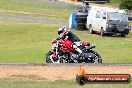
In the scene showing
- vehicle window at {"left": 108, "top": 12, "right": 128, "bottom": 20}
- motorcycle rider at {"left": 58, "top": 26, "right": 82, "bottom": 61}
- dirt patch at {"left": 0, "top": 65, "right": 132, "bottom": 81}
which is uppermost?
motorcycle rider at {"left": 58, "top": 26, "right": 82, "bottom": 61}

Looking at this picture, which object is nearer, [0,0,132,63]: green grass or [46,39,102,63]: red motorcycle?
[46,39,102,63]: red motorcycle

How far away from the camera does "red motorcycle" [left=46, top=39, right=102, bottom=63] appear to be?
803 inches

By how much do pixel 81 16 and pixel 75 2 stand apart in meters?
49.8

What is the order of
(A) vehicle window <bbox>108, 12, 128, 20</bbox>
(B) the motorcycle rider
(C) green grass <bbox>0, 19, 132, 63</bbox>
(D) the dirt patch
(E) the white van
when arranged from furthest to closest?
(A) vehicle window <bbox>108, 12, 128, 20</bbox> → (E) the white van → (C) green grass <bbox>0, 19, 132, 63</bbox> → (B) the motorcycle rider → (D) the dirt patch

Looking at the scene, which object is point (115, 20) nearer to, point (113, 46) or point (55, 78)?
point (113, 46)

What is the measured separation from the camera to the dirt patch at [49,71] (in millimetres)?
16922

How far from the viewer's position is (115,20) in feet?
123

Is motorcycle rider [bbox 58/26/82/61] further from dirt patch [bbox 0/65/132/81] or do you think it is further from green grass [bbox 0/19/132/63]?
green grass [bbox 0/19/132/63]

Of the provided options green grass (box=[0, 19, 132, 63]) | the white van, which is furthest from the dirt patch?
the white van

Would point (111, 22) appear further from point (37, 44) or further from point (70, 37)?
point (70, 37)

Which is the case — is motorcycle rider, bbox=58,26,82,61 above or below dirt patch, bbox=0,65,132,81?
above

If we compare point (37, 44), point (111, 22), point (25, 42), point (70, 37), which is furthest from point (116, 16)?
point (70, 37)

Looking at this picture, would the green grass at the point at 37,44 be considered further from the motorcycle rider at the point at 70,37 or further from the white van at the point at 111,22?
the motorcycle rider at the point at 70,37

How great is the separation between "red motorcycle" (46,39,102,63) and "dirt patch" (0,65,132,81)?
135cm
